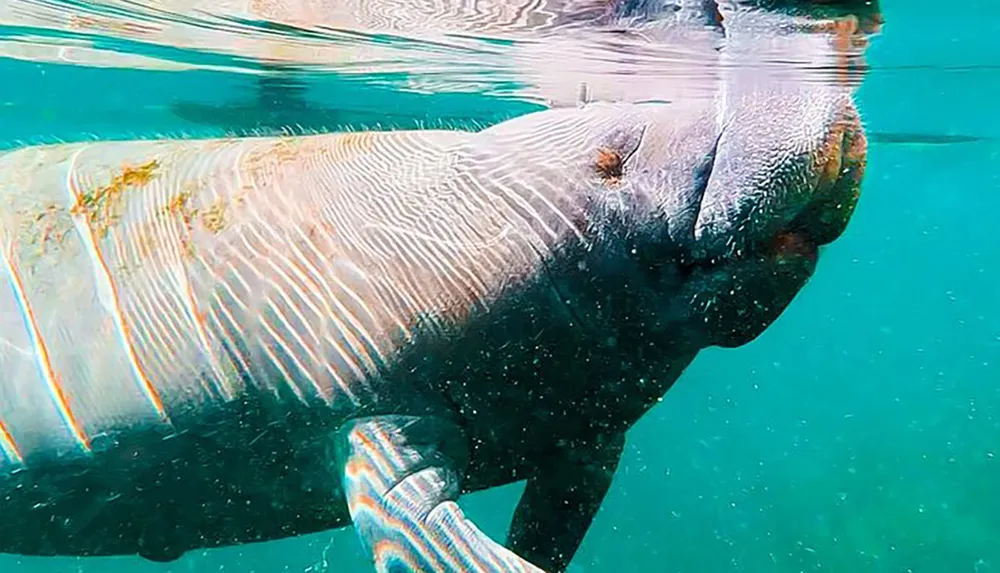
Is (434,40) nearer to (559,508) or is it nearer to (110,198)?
(110,198)

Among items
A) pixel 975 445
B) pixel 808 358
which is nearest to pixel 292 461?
pixel 975 445

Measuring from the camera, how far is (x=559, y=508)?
13.4 ft

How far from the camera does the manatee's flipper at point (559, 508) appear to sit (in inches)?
156

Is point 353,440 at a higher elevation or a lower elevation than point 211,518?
higher

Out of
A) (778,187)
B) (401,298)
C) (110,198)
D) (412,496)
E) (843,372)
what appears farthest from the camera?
(843,372)

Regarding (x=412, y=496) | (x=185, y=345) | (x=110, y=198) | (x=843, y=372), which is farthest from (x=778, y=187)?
(x=843, y=372)

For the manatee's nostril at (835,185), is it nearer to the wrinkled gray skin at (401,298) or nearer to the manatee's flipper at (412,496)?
the wrinkled gray skin at (401,298)

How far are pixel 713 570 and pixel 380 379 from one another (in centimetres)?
1528

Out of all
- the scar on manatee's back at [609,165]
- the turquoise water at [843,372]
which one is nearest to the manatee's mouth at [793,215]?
the scar on manatee's back at [609,165]

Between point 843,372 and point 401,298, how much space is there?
73775 millimetres

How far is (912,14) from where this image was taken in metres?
6.55

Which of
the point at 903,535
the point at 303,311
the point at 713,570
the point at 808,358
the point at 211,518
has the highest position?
the point at 303,311

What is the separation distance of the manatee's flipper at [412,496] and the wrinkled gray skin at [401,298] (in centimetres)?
4

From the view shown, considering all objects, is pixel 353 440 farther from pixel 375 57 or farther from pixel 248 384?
pixel 375 57
